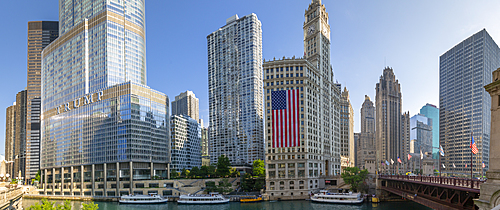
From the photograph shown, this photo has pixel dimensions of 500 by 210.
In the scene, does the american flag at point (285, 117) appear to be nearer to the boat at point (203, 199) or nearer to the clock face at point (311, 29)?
the boat at point (203, 199)

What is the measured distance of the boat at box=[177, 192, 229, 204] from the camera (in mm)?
136250

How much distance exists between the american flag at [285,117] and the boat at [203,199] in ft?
102

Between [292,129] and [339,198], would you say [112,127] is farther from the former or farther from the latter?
[339,198]

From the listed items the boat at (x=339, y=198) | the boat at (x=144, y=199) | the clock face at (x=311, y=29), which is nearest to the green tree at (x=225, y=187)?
the boat at (x=144, y=199)

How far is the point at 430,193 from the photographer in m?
70.7

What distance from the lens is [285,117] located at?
148250mm

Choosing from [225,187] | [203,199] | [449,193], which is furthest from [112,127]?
[449,193]

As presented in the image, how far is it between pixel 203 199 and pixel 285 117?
4720cm

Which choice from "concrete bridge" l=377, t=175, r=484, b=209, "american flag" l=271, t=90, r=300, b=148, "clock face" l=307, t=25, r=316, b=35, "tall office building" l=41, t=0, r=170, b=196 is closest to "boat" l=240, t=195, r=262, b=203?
"american flag" l=271, t=90, r=300, b=148

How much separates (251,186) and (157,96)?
79.1m

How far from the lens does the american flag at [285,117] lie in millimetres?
148000

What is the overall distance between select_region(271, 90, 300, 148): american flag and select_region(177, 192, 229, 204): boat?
3111 cm

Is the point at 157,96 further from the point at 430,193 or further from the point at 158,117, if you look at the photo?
the point at 430,193

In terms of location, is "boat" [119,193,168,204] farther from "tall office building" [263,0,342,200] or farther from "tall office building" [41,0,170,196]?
"tall office building" [263,0,342,200]
